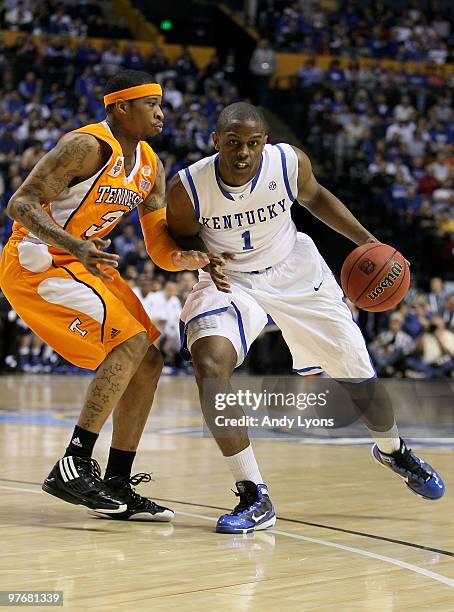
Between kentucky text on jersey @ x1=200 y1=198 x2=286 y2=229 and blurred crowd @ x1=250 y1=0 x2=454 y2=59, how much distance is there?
16297mm

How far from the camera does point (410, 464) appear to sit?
5188 millimetres

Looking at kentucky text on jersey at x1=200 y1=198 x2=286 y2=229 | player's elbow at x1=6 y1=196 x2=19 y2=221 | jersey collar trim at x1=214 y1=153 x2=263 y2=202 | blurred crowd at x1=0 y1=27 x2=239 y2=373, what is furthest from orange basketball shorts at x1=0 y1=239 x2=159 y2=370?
blurred crowd at x1=0 y1=27 x2=239 y2=373

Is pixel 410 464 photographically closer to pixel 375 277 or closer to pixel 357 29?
pixel 375 277

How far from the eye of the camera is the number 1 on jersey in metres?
5.11

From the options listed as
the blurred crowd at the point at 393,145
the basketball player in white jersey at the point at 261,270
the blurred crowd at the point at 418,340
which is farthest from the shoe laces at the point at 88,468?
the blurred crowd at the point at 393,145

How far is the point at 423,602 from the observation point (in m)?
3.36

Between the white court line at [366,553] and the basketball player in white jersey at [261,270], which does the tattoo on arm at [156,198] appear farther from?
the white court line at [366,553]

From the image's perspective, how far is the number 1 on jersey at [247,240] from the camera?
16.8 ft

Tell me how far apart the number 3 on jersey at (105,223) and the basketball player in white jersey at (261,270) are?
10.2 inches

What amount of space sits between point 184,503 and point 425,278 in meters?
10.5

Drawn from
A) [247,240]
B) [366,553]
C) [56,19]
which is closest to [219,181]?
[247,240]

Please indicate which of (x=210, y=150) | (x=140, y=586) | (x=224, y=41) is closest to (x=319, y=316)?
(x=140, y=586)

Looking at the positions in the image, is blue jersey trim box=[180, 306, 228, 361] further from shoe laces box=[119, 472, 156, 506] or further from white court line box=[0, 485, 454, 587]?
white court line box=[0, 485, 454, 587]

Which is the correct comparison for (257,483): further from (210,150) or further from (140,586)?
(210,150)
